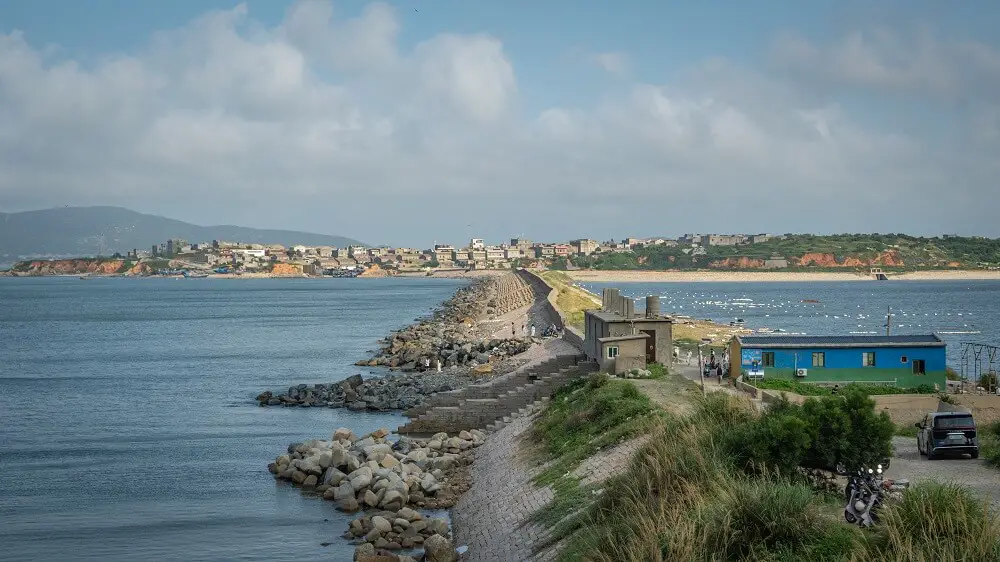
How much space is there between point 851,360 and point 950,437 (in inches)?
396

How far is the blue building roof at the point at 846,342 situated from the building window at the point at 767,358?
182 mm

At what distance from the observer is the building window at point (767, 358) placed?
84.0 feet

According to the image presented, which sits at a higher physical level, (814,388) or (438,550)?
(814,388)

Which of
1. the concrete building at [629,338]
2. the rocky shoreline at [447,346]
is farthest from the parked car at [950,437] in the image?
the rocky shoreline at [447,346]

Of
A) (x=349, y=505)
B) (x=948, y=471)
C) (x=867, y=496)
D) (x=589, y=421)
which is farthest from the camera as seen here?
(x=589, y=421)

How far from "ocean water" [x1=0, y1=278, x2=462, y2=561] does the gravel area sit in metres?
8.90

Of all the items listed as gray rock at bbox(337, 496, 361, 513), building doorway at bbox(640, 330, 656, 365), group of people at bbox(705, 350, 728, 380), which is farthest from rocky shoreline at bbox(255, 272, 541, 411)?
gray rock at bbox(337, 496, 361, 513)

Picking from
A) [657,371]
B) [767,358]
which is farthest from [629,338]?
[767,358]

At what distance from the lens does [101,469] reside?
79.3ft

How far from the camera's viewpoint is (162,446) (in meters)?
27.2

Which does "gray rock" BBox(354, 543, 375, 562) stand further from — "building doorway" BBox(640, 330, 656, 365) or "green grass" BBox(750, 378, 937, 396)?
"building doorway" BBox(640, 330, 656, 365)

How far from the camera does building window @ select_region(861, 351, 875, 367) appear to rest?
25312 mm

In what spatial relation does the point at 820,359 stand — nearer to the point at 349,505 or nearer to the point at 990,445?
the point at 990,445

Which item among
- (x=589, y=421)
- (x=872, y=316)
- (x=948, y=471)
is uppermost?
(x=948, y=471)
